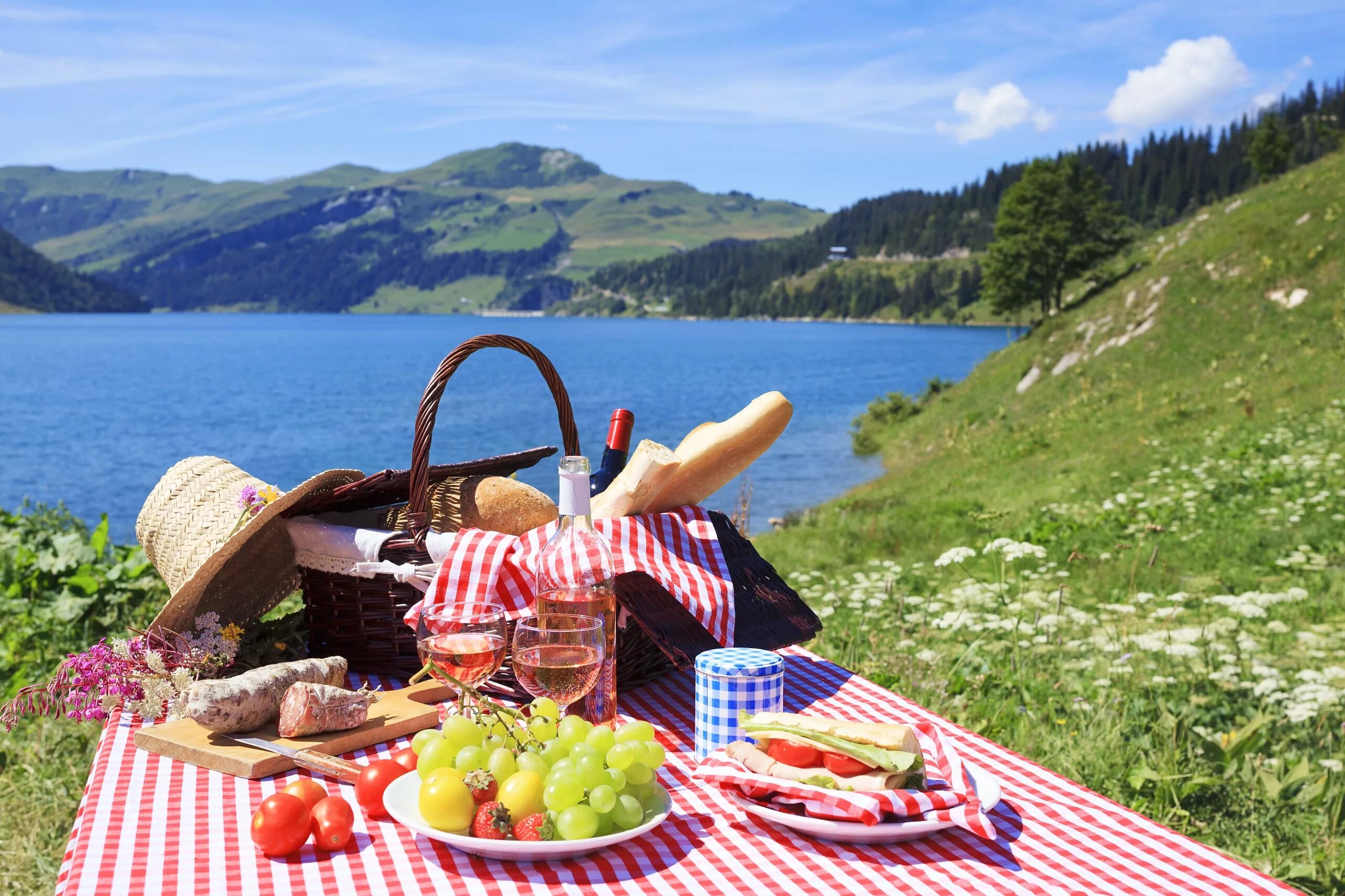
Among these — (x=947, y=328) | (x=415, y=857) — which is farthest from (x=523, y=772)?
(x=947, y=328)

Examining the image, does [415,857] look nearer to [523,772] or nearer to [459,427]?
[523,772]

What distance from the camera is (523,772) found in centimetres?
185

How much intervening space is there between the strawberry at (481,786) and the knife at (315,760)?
34cm

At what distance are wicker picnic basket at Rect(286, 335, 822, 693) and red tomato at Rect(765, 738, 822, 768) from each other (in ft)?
1.87

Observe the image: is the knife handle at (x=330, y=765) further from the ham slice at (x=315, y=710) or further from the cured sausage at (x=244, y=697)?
the cured sausage at (x=244, y=697)

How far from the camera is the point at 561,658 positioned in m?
2.17

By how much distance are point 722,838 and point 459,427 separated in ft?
129

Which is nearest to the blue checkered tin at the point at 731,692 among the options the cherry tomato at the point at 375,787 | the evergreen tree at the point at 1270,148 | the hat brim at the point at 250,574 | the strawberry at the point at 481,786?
the strawberry at the point at 481,786

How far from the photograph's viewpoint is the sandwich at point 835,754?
6.48 ft

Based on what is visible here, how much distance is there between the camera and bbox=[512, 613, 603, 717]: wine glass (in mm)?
2170

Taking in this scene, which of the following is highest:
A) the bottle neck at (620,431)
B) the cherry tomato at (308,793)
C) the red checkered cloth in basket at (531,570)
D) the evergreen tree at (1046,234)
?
the evergreen tree at (1046,234)

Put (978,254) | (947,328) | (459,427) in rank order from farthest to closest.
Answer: (978,254) < (947,328) < (459,427)

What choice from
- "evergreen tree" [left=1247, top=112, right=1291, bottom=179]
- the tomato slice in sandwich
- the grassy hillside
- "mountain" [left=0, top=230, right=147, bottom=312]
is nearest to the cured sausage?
the tomato slice in sandwich

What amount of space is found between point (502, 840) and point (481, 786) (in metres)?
0.11
